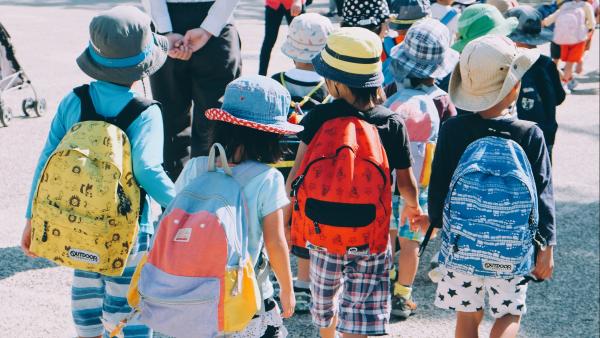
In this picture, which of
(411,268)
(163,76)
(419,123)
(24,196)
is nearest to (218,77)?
(163,76)

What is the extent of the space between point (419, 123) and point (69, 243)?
77.8 inches

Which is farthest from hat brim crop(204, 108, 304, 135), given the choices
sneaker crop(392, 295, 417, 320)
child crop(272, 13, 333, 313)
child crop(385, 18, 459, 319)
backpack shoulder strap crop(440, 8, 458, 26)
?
backpack shoulder strap crop(440, 8, 458, 26)

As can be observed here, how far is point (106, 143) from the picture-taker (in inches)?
119

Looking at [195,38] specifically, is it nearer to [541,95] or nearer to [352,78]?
[352,78]

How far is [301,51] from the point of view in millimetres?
4488

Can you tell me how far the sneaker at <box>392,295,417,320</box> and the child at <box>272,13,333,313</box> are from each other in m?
0.49

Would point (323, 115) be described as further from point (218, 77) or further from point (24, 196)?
point (24, 196)

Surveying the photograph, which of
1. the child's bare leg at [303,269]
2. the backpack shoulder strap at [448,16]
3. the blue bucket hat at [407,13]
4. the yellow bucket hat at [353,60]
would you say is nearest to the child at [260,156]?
the yellow bucket hat at [353,60]

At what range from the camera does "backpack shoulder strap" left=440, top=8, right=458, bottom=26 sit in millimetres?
6621

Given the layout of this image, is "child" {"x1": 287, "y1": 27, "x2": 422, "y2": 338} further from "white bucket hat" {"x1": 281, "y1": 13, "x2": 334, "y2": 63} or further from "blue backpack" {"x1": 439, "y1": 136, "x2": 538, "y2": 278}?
"white bucket hat" {"x1": 281, "y1": 13, "x2": 334, "y2": 63}

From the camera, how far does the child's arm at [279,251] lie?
2.97 meters

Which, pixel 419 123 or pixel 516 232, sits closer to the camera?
pixel 516 232

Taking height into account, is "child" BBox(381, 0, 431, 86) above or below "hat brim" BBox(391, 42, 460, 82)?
below

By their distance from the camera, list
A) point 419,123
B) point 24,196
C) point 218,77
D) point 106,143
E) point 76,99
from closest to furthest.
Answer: point 106,143, point 76,99, point 419,123, point 218,77, point 24,196
